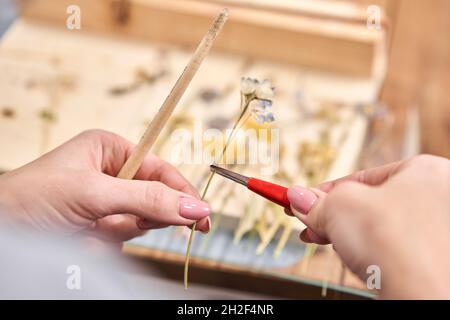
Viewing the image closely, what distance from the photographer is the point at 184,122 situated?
960 mm

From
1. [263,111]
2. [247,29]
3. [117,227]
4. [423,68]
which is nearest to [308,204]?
[263,111]

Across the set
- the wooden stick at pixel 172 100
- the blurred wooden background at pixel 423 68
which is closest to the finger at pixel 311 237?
the wooden stick at pixel 172 100

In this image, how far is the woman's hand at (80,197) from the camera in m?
0.55

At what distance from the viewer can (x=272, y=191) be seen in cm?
53

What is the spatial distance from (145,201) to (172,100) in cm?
8

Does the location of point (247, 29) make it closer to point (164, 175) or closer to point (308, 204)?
point (164, 175)

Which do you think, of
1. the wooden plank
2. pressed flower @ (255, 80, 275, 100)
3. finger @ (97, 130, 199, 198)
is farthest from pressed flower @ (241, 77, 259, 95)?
the wooden plank

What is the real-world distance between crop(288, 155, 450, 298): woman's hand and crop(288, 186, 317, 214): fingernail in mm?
10

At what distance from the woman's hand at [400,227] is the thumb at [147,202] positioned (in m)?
0.11

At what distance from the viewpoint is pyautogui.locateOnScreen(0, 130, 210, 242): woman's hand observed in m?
0.55

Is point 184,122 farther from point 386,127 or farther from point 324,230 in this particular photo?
point 324,230

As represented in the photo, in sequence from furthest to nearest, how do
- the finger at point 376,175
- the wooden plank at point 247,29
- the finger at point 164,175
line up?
the wooden plank at point 247,29, the finger at point 164,175, the finger at point 376,175

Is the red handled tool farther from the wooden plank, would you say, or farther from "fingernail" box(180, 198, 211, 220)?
the wooden plank

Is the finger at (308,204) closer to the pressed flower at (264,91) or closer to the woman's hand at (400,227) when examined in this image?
the woman's hand at (400,227)
